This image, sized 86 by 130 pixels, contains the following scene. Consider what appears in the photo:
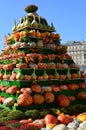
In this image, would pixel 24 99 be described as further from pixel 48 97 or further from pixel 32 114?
pixel 48 97

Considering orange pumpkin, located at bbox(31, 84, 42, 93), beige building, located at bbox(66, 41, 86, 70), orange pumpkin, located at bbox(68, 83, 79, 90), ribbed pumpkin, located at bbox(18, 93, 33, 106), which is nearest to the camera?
ribbed pumpkin, located at bbox(18, 93, 33, 106)

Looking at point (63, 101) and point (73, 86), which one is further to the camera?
point (73, 86)

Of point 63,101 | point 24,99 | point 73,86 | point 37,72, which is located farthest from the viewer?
point 73,86

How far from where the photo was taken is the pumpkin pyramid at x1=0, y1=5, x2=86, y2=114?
483 inches

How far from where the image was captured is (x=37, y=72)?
42.3ft

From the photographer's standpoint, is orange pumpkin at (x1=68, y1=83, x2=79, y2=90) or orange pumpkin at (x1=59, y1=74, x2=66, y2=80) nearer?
orange pumpkin at (x1=59, y1=74, x2=66, y2=80)

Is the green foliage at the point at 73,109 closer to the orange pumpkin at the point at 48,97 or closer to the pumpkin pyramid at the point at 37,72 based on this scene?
the pumpkin pyramid at the point at 37,72

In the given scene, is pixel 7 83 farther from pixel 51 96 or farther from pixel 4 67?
pixel 51 96

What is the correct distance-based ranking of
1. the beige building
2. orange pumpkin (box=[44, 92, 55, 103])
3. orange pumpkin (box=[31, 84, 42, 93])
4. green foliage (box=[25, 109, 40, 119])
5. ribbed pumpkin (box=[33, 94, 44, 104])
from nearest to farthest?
green foliage (box=[25, 109, 40, 119])
ribbed pumpkin (box=[33, 94, 44, 104])
orange pumpkin (box=[31, 84, 42, 93])
orange pumpkin (box=[44, 92, 55, 103])
the beige building

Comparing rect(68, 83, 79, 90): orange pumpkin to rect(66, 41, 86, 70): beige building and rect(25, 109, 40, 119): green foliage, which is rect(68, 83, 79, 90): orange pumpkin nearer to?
rect(25, 109, 40, 119): green foliage

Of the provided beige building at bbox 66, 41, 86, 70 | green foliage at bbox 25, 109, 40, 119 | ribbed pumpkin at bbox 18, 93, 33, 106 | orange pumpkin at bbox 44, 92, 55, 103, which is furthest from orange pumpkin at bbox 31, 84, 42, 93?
beige building at bbox 66, 41, 86, 70

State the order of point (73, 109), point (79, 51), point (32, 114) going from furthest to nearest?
1. point (79, 51)
2. point (73, 109)
3. point (32, 114)

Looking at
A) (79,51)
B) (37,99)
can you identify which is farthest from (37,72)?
(79,51)

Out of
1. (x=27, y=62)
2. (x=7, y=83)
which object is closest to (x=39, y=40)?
(x=27, y=62)
